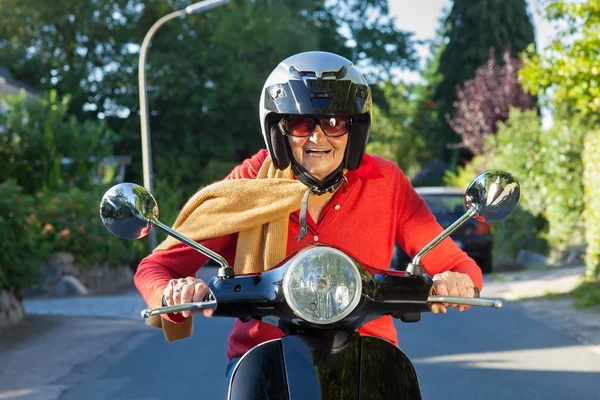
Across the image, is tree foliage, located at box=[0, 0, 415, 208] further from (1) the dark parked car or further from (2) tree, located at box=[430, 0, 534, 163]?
(1) the dark parked car

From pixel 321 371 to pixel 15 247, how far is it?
8874 millimetres

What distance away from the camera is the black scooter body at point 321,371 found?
2678mm

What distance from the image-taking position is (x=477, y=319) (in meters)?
10.8

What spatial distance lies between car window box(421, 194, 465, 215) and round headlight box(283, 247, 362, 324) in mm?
13710

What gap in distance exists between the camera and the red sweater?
10.6 ft

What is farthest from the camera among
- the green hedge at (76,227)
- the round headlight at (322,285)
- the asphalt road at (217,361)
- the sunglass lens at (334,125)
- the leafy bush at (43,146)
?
the leafy bush at (43,146)

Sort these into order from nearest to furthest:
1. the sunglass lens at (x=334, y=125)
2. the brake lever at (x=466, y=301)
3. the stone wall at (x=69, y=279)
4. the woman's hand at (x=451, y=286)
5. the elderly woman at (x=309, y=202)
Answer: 1. the brake lever at (x=466, y=301)
2. the woman's hand at (x=451, y=286)
3. the elderly woman at (x=309, y=202)
4. the sunglass lens at (x=334, y=125)
5. the stone wall at (x=69, y=279)

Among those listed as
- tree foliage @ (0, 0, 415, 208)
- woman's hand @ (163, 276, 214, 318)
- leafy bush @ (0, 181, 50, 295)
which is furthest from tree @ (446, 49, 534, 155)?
woman's hand @ (163, 276, 214, 318)

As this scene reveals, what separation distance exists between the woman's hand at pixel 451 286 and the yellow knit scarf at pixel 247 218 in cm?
55

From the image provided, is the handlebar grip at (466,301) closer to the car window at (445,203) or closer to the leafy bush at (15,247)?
the leafy bush at (15,247)

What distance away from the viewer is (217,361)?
8.22 meters

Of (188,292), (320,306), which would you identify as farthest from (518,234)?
(320,306)

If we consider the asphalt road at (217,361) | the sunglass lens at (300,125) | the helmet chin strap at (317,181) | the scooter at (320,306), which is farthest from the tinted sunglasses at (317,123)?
the asphalt road at (217,361)

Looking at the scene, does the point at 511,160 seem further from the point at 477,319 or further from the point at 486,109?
the point at 486,109
